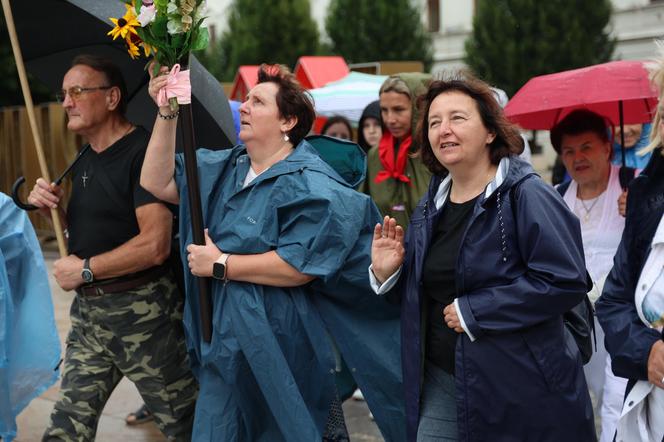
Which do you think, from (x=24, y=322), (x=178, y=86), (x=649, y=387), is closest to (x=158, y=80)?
(x=178, y=86)

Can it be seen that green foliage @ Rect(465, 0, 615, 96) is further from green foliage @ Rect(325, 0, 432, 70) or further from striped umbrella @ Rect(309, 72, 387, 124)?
striped umbrella @ Rect(309, 72, 387, 124)

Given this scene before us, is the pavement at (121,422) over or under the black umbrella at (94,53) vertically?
under

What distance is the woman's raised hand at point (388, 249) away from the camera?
11.0 ft

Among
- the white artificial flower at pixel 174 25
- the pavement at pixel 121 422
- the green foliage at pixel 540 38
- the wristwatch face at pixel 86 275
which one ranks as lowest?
the pavement at pixel 121 422

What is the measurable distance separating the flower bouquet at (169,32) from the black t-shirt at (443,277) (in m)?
1.12

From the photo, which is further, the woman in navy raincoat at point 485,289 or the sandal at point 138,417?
the sandal at point 138,417

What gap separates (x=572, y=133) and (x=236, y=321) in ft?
7.30

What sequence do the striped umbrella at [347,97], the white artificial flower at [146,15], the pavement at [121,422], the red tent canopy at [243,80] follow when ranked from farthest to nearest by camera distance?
1. the red tent canopy at [243,80]
2. the striped umbrella at [347,97]
3. the pavement at [121,422]
4. the white artificial flower at [146,15]

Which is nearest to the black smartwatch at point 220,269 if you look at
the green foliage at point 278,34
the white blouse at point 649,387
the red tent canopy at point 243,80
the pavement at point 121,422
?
the white blouse at point 649,387

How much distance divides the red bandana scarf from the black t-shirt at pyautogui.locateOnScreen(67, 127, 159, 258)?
5.26ft

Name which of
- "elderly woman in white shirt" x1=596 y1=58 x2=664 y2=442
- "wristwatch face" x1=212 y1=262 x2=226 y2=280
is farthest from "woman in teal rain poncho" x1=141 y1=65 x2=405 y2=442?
"elderly woman in white shirt" x1=596 y1=58 x2=664 y2=442

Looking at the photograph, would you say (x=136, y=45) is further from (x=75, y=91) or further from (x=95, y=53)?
(x=95, y=53)

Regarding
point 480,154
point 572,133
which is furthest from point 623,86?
point 480,154

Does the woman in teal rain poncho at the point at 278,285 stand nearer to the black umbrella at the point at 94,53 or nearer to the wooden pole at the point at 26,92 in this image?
the black umbrella at the point at 94,53
